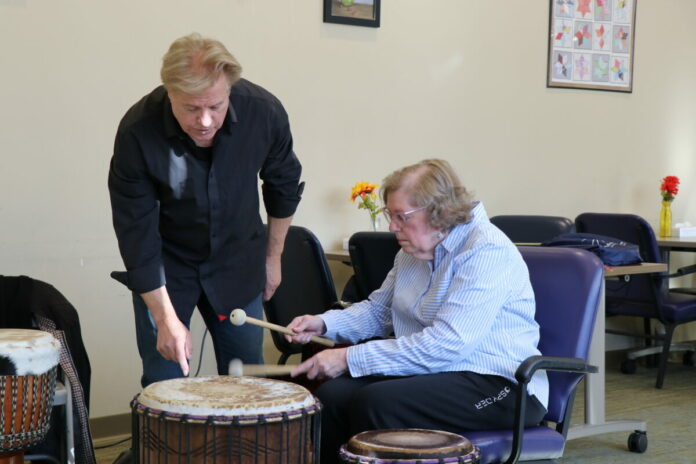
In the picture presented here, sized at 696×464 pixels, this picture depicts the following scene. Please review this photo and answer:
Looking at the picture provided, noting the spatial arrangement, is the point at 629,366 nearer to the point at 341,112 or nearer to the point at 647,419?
the point at 647,419

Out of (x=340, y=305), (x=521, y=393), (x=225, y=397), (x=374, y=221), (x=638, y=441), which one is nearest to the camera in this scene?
(x=225, y=397)

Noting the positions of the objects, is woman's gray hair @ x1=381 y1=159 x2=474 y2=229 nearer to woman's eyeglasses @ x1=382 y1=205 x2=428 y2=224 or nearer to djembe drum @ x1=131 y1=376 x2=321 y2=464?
woman's eyeglasses @ x1=382 y1=205 x2=428 y2=224

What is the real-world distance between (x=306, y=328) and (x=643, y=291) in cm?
277

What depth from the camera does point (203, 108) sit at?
81.5 inches

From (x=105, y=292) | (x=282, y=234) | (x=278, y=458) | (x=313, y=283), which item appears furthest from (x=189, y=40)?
(x=105, y=292)

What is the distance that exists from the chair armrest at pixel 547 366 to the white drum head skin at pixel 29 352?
1.27m

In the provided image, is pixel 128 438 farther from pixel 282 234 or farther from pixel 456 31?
pixel 456 31

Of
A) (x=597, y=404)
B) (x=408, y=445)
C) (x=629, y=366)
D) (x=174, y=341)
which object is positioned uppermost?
(x=174, y=341)

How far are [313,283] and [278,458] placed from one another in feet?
4.74

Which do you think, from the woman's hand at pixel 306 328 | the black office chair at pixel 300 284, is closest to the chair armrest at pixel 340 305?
the black office chair at pixel 300 284

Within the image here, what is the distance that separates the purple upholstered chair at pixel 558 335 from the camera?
2.07 metres

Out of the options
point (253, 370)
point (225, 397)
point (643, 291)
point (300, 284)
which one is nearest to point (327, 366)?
point (253, 370)

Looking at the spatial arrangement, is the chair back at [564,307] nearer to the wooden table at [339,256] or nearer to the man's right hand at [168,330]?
the man's right hand at [168,330]

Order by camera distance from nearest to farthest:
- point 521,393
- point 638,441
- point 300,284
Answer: point 521,393
point 300,284
point 638,441
